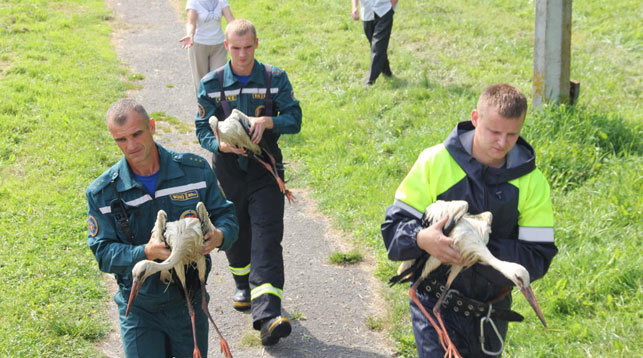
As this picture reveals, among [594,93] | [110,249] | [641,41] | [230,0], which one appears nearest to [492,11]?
[641,41]

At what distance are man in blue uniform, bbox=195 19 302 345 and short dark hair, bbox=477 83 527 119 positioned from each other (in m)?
2.24

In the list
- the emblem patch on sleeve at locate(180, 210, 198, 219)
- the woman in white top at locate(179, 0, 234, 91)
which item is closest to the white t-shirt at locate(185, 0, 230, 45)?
the woman in white top at locate(179, 0, 234, 91)

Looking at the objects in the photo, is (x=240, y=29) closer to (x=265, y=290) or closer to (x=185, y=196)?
(x=185, y=196)

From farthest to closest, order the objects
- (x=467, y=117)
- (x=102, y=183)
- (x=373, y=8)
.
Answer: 1. (x=373, y=8)
2. (x=467, y=117)
3. (x=102, y=183)

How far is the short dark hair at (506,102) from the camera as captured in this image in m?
3.56

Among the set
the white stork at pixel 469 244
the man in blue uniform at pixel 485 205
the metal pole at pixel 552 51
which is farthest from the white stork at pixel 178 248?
the metal pole at pixel 552 51

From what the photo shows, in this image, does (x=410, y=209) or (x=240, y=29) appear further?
(x=240, y=29)

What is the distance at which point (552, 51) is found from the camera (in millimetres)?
7816

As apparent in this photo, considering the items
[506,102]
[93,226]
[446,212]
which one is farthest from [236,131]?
[506,102]

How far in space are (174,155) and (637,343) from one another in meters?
3.64

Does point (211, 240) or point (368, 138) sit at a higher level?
point (211, 240)

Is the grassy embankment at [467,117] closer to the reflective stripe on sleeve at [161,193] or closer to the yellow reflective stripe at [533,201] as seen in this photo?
the yellow reflective stripe at [533,201]

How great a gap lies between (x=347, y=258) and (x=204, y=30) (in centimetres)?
469

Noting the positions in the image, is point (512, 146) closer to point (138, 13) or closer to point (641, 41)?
point (641, 41)
